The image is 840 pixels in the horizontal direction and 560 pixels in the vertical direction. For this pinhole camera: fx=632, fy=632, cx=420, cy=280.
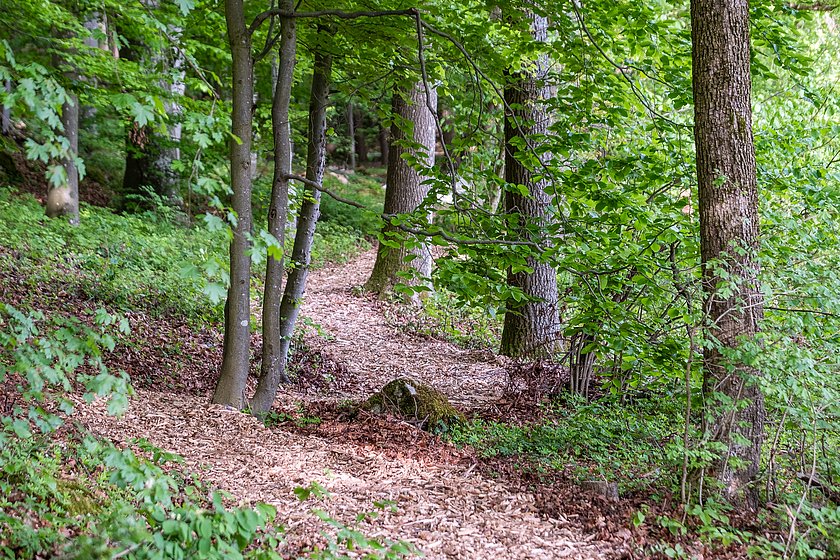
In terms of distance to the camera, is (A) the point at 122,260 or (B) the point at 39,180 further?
(B) the point at 39,180

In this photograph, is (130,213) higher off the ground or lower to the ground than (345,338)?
higher

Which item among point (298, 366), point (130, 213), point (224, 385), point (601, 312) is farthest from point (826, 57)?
point (130, 213)

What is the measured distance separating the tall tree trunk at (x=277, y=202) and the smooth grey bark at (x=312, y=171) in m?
0.98

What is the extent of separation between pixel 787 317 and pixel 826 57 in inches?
408

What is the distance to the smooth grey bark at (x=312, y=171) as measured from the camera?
6801 millimetres

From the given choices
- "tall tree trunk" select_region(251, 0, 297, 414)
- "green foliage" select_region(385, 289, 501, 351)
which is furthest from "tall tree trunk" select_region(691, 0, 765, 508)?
"green foliage" select_region(385, 289, 501, 351)

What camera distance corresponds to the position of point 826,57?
39.3 ft

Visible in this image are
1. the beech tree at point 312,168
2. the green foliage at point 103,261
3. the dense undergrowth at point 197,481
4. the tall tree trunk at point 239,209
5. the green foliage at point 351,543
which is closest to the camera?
the dense undergrowth at point 197,481

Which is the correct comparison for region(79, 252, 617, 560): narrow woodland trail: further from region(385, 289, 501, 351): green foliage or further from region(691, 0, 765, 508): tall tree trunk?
region(385, 289, 501, 351): green foliage

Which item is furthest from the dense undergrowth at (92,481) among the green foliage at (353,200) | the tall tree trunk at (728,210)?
the green foliage at (353,200)

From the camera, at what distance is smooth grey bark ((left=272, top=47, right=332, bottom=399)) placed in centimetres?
680

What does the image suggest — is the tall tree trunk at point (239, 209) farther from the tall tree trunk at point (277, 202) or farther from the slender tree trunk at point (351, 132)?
the slender tree trunk at point (351, 132)

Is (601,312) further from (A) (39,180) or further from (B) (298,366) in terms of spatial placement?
(A) (39,180)

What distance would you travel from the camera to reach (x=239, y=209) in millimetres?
5078
